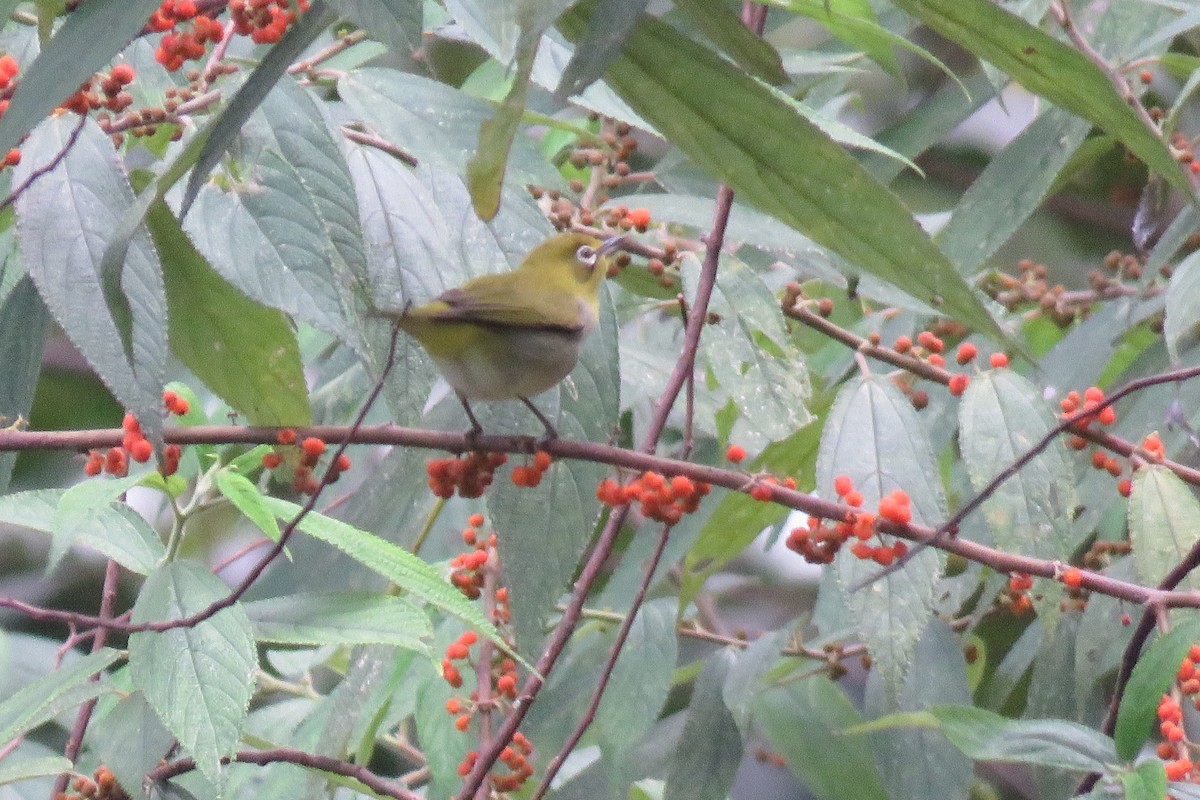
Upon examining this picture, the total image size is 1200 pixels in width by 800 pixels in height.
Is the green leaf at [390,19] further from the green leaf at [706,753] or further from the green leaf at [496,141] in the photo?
the green leaf at [706,753]

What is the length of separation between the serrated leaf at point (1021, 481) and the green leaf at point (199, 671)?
99cm

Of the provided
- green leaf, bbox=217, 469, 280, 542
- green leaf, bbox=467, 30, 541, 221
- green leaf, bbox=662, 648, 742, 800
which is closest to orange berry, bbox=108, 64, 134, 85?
green leaf, bbox=217, 469, 280, 542

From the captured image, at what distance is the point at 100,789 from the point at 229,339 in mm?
603

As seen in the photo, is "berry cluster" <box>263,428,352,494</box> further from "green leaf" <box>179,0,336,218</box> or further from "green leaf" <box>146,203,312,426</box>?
"green leaf" <box>179,0,336,218</box>

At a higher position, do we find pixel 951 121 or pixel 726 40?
pixel 726 40

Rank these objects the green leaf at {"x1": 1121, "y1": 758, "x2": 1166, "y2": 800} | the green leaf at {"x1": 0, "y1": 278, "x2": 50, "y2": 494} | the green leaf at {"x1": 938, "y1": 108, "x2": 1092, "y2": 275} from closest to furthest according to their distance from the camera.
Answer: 1. the green leaf at {"x1": 1121, "y1": 758, "x2": 1166, "y2": 800}
2. the green leaf at {"x1": 0, "y1": 278, "x2": 50, "y2": 494}
3. the green leaf at {"x1": 938, "y1": 108, "x2": 1092, "y2": 275}

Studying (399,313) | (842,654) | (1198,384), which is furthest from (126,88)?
(1198,384)

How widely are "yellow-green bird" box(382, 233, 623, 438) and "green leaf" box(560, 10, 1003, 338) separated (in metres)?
0.93

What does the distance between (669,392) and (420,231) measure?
0.41 m

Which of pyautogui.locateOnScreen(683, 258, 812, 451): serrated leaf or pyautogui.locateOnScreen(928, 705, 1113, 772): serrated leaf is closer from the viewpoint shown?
pyautogui.locateOnScreen(928, 705, 1113, 772): serrated leaf

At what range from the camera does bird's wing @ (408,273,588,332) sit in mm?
2068

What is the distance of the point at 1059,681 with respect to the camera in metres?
2.14

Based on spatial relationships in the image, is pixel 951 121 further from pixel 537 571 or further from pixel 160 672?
pixel 160 672

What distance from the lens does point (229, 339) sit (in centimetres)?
166
